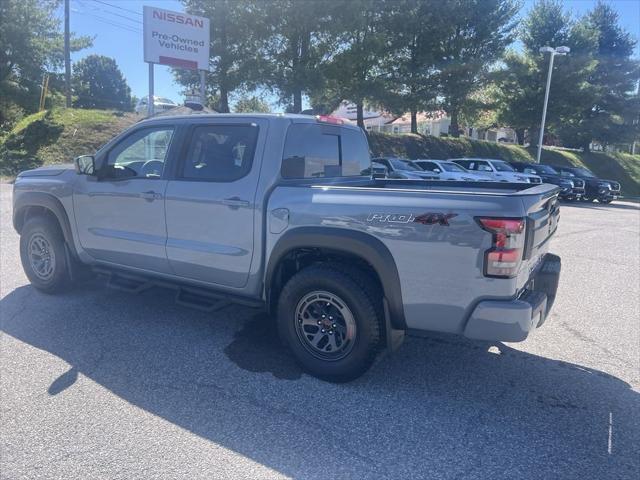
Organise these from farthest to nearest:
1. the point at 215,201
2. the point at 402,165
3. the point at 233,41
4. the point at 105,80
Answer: the point at 105,80, the point at 233,41, the point at 402,165, the point at 215,201

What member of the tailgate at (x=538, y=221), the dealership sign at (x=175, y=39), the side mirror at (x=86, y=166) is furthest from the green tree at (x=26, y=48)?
the tailgate at (x=538, y=221)

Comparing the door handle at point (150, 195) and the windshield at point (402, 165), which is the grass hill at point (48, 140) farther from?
the door handle at point (150, 195)

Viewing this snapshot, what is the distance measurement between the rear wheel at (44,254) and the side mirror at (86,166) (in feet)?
2.78

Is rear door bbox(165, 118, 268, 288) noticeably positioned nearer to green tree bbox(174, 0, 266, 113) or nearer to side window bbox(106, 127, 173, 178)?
side window bbox(106, 127, 173, 178)

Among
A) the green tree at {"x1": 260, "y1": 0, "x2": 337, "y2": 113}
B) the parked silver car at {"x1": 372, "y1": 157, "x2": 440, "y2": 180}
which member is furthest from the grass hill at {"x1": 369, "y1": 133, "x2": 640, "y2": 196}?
the parked silver car at {"x1": 372, "y1": 157, "x2": 440, "y2": 180}

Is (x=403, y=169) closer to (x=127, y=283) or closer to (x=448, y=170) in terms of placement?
(x=448, y=170)

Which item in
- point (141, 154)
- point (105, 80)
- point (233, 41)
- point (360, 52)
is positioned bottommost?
point (141, 154)

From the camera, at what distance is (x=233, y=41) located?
25.0 m

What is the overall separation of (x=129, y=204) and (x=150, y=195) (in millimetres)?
310

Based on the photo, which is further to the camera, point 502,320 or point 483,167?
point 483,167

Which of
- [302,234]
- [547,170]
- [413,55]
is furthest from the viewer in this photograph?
[413,55]

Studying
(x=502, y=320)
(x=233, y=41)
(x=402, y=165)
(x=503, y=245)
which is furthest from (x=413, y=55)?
(x=502, y=320)

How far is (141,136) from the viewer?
463 centimetres

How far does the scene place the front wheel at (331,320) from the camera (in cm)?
342
